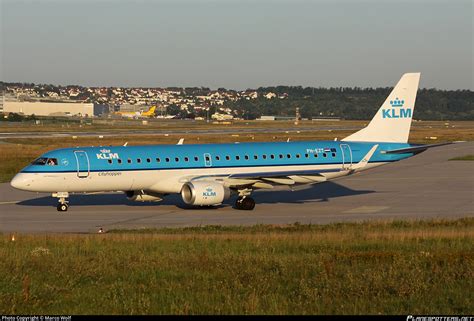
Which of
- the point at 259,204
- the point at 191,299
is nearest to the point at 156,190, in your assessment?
the point at 259,204

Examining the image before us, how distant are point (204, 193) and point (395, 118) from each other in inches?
561

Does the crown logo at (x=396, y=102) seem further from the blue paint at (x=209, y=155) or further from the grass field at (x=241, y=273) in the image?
the grass field at (x=241, y=273)

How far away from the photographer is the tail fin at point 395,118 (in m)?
47.8

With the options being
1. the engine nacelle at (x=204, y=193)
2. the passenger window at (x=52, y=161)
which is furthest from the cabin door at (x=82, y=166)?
the engine nacelle at (x=204, y=193)

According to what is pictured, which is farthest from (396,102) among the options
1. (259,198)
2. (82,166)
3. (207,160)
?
(82,166)

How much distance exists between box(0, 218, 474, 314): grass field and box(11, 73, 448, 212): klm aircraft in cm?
1004

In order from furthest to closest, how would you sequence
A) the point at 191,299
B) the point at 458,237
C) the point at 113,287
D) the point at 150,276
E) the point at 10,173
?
the point at 10,173 < the point at 458,237 < the point at 150,276 < the point at 113,287 < the point at 191,299

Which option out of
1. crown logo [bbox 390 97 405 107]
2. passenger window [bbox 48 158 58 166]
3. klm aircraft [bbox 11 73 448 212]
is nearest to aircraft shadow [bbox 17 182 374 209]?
klm aircraft [bbox 11 73 448 212]

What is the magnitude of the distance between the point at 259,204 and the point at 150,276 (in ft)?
81.1

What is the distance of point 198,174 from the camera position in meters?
42.8

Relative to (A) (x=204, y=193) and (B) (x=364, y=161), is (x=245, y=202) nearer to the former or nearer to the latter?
(A) (x=204, y=193)

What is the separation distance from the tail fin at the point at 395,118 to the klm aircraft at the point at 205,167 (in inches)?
2.7

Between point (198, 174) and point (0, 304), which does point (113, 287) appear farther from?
point (198, 174)

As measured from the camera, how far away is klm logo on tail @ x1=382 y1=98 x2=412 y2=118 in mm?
48281
